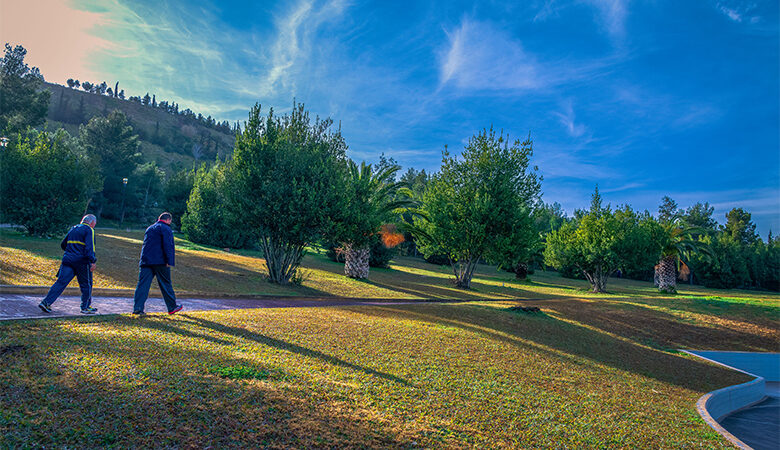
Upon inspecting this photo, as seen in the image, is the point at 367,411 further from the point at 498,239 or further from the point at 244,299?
the point at 498,239

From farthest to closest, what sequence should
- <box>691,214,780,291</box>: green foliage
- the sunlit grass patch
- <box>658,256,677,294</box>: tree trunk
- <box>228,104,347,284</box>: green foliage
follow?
<box>691,214,780,291</box>: green foliage, <box>658,256,677,294</box>: tree trunk, <box>228,104,347,284</box>: green foliage, the sunlit grass patch

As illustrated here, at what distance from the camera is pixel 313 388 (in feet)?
16.6

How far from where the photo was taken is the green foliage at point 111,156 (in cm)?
5741

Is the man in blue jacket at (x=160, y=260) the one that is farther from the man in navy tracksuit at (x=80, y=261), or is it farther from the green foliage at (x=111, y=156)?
the green foliage at (x=111, y=156)

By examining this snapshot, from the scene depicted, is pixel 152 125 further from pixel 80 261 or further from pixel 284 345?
pixel 284 345

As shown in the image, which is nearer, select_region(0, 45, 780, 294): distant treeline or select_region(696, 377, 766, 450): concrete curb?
select_region(696, 377, 766, 450): concrete curb

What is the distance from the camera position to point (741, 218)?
9106 centimetres

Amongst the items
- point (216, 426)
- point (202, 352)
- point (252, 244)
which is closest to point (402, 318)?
point (202, 352)

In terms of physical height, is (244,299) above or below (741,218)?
below

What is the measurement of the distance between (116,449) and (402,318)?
9.08 m

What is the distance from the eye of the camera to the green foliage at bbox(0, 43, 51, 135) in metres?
41.8

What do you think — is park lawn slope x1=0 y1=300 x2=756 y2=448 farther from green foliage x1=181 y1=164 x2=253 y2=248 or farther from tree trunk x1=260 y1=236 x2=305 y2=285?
green foliage x1=181 y1=164 x2=253 y2=248

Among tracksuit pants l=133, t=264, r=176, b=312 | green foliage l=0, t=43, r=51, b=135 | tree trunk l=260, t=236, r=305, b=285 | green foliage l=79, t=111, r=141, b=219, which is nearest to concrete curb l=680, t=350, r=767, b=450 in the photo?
tracksuit pants l=133, t=264, r=176, b=312

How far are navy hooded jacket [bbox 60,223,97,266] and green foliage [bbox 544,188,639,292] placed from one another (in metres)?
34.7
